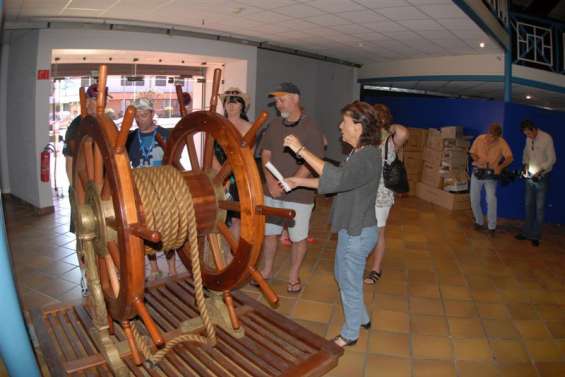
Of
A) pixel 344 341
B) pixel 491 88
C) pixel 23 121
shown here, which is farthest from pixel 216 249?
pixel 491 88

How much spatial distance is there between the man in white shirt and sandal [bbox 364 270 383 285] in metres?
2.52

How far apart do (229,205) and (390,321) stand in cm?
159

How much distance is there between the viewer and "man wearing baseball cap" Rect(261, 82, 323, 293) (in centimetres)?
340

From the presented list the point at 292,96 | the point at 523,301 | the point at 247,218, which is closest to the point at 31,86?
the point at 292,96

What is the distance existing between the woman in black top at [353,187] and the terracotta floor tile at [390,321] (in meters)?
0.42

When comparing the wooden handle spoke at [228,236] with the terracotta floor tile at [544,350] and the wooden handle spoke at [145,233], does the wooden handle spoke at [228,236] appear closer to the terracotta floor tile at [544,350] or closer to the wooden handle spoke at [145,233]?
the wooden handle spoke at [145,233]

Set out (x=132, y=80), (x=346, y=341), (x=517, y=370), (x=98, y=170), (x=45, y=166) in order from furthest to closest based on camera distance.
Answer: (x=132, y=80) < (x=45, y=166) < (x=346, y=341) < (x=517, y=370) < (x=98, y=170)

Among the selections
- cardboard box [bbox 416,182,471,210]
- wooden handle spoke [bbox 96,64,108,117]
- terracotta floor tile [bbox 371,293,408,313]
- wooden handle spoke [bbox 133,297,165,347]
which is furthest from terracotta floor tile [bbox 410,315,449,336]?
cardboard box [bbox 416,182,471,210]

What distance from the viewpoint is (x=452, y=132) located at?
7.25 metres

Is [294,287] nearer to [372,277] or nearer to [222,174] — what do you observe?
[372,277]

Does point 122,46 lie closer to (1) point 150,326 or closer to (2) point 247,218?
(2) point 247,218

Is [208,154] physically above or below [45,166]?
above

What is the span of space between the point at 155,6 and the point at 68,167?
2.63 m

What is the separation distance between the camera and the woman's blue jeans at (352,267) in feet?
8.86
